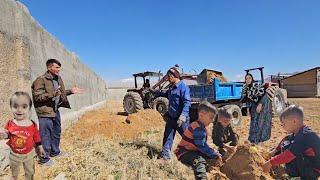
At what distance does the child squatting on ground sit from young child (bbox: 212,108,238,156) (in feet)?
9.66

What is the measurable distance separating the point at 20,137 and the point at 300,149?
278cm

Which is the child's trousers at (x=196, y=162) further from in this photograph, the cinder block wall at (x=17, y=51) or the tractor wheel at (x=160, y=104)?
the tractor wheel at (x=160, y=104)

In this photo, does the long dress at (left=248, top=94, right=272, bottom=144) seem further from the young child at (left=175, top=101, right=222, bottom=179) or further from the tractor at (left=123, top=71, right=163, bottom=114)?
the tractor at (left=123, top=71, right=163, bottom=114)

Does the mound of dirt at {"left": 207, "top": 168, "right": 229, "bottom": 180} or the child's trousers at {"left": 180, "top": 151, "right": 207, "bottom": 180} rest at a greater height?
the child's trousers at {"left": 180, "top": 151, "right": 207, "bottom": 180}

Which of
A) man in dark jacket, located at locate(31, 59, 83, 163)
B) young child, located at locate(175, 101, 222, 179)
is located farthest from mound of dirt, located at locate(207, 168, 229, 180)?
man in dark jacket, located at locate(31, 59, 83, 163)

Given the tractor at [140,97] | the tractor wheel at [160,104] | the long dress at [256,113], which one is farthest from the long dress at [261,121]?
the tractor at [140,97]

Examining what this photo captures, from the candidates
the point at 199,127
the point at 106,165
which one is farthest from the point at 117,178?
the point at 199,127

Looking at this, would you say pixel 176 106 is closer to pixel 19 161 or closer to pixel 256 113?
pixel 256 113

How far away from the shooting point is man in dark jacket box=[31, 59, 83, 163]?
4.46 meters

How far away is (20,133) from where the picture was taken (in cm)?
331

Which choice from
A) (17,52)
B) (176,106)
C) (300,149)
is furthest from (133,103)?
(300,149)

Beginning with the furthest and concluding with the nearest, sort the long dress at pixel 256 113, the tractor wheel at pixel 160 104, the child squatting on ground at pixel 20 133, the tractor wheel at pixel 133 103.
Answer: the tractor wheel at pixel 133 103 → the tractor wheel at pixel 160 104 → the long dress at pixel 256 113 → the child squatting on ground at pixel 20 133

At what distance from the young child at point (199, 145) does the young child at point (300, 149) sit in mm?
962

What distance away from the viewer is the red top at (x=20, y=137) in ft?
10.8
